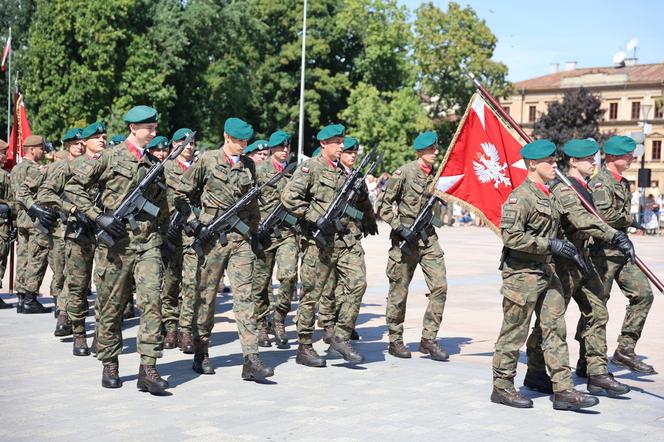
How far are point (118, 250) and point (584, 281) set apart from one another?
3983mm

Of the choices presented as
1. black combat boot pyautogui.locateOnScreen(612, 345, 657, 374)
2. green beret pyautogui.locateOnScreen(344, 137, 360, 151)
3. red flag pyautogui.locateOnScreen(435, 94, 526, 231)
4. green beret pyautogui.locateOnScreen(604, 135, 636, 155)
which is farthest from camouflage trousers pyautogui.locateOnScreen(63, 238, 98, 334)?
black combat boot pyautogui.locateOnScreen(612, 345, 657, 374)

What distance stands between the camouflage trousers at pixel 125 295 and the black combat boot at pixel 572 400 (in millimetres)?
3241

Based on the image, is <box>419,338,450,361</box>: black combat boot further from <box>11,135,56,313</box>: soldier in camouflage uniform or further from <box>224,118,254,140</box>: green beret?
<box>11,135,56,313</box>: soldier in camouflage uniform

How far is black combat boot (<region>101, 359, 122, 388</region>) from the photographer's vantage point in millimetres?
7906

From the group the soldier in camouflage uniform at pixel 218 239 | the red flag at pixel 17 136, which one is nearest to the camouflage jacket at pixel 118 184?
the soldier in camouflage uniform at pixel 218 239

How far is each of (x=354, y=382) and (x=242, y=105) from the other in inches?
1811

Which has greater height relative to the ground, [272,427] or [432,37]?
[432,37]

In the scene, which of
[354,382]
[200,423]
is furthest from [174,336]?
[200,423]

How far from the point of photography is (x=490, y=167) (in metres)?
9.48

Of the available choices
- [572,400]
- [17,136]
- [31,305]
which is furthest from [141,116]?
[17,136]

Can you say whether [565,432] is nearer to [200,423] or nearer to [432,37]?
[200,423]

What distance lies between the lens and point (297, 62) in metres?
58.5

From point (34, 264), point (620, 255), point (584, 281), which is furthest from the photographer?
point (34, 264)

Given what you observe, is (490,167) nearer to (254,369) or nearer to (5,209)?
(254,369)
